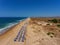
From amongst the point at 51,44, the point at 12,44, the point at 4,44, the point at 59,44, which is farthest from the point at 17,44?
the point at 59,44

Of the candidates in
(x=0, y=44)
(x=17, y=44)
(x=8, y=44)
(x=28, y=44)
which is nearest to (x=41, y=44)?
(x=28, y=44)

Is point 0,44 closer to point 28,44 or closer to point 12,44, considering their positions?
point 12,44

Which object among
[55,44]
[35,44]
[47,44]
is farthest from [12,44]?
[55,44]

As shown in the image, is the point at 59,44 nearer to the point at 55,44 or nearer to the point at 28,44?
the point at 55,44

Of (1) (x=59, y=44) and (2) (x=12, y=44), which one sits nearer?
(2) (x=12, y=44)

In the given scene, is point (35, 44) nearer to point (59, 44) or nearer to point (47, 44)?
point (47, 44)

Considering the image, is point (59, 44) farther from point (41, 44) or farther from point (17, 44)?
point (17, 44)
